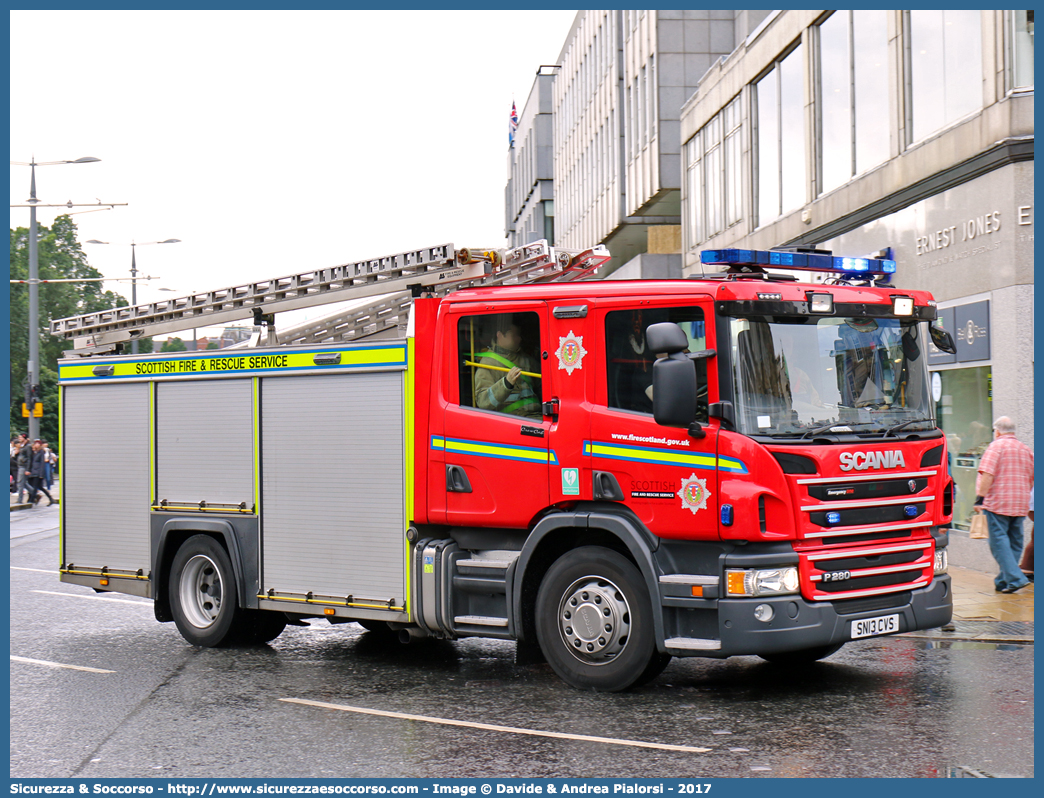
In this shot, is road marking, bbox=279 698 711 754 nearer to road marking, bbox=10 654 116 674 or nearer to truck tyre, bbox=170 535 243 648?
road marking, bbox=10 654 116 674

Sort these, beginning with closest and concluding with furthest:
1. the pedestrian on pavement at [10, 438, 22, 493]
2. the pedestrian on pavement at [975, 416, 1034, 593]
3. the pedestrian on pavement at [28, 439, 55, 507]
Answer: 1. the pedestrian on pavement at [975, 416, 1034, 593]
2. the pedestrian on pavement at [28, 439, 55, 507]
3. the pedestrian on pavement at [10, 438, 22, 493]

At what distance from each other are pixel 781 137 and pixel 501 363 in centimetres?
1663

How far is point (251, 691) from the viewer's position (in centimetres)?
812

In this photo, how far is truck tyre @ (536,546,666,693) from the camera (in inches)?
296

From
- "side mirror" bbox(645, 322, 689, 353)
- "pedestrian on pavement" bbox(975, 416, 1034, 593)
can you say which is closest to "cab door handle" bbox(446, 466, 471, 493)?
"side mirror" bbox(645, 322, 689, 353)

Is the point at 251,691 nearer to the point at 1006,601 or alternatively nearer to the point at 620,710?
the point at 620,710

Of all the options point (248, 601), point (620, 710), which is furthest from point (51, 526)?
point (620, 710)

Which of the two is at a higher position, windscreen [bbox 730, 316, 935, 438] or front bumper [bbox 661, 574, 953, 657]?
windscreen [bbox 730, 316, 935, 438]

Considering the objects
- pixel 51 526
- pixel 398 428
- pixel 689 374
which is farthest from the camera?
pixel 51 526

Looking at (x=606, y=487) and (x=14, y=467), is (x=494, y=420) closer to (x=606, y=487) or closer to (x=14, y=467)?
(x=606, y=487)

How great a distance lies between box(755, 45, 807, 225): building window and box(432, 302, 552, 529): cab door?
14.8 metres

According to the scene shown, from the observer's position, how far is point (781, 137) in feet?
76.6

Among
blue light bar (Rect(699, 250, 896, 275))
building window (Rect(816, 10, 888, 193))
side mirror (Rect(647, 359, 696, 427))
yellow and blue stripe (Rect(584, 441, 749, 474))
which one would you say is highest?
building window (Rect(816, 10, 888, 193))

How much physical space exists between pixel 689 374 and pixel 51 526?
20786 mm
